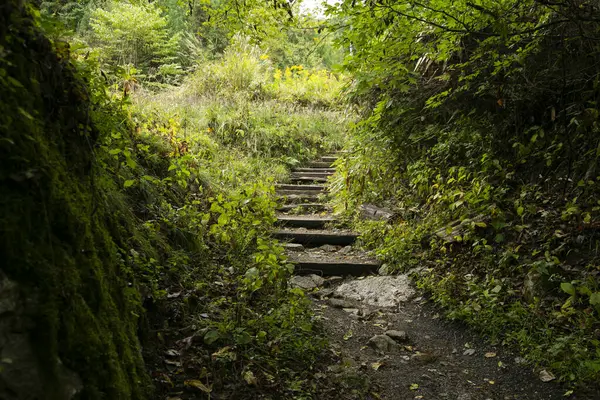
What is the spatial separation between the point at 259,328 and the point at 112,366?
1566 mm

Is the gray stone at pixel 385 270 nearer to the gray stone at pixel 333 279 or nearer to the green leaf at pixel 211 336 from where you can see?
the gray stone at pixel 333 279

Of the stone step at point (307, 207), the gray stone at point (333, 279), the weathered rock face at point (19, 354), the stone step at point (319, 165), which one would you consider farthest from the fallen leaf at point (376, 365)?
the stone step at point (319, 165)

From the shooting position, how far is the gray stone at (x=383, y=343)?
3.70 meters

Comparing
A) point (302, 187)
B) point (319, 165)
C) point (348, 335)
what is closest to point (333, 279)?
point (348, 335)

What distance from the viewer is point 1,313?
1254 mm

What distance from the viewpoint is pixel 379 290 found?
4914 mm

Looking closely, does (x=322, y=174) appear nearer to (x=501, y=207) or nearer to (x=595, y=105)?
(x=501, y=207)

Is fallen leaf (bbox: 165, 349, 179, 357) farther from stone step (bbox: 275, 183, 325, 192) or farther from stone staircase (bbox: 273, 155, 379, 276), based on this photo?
stone step (bbox: 275, 183, 325, 192)

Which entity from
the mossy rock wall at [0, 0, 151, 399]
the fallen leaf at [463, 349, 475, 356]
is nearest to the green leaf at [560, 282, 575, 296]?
the fallen leaf at [463, 349, 475, 356]

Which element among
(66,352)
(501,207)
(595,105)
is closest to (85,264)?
(66,352)

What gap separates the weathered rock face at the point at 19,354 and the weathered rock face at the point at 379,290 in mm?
3755

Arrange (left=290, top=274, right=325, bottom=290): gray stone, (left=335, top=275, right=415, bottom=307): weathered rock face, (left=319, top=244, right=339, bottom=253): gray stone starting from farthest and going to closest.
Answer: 1. (left=319, top=244, right=339, bottom=253): gray stone
2. (left=290, top=274, right=325, bottom=290): gray stone
3. (left=335, top=275, right=415, bottom=307): weathered rock face

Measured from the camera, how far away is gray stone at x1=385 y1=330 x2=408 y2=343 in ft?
12.7

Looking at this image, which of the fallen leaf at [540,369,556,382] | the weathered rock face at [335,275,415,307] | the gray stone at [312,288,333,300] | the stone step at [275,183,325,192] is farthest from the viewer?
the stone step at [275,183,325,192]
